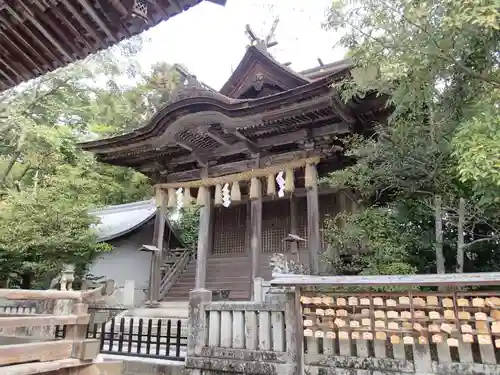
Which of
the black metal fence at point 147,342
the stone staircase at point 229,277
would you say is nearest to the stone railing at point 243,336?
the black metal fence at point 147,342

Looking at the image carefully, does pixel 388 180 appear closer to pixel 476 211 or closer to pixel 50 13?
pixel 476 211

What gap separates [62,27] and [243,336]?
4.36 meters

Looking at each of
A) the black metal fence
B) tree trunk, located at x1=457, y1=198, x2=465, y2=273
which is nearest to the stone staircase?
the black metal fence

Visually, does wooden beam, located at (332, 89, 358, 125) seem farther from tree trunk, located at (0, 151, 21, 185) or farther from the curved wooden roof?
tree trunk, located at (0, 151, 21, 185)

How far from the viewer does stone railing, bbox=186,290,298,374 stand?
16.2 ft

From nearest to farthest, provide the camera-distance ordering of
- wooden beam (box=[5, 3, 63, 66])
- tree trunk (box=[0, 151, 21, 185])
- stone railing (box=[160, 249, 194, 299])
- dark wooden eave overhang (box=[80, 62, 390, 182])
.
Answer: wooden beam (box=[5, 3, 63, 66]) < dark wooden eave overhang (box=[80, 62, 390, 182]) < stone railing (box=[160, 249, 194, 299]) < tree trunk (box=[0, 151, 21, 185])

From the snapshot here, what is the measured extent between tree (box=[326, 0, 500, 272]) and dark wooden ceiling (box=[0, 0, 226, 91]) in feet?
9.82

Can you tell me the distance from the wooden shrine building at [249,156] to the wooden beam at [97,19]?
17.9 feet

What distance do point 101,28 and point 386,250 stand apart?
19.2 feet

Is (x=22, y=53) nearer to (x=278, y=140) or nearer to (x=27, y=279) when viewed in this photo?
(x=278, y=140)

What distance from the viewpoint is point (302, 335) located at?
4855 millimetres

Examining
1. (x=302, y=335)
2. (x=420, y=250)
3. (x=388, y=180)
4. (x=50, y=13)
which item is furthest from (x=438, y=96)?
(x=50, y=13)

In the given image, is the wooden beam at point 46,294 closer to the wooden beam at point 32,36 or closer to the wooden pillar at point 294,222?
the wooden beam at point 32,36

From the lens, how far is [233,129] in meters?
9.63
